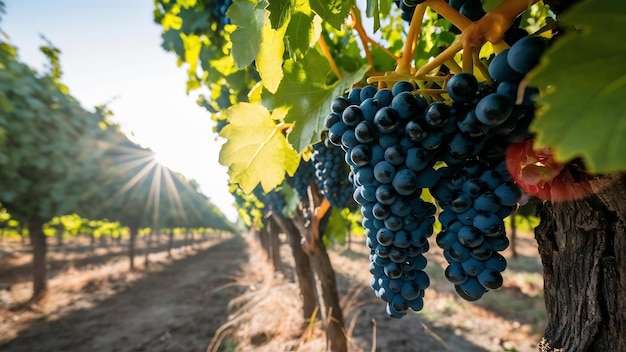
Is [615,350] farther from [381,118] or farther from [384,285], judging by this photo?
[381,118]

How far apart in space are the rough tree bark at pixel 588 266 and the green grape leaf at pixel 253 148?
36.2 inches

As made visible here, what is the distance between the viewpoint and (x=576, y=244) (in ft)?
2.67

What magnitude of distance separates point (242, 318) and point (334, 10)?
846cm

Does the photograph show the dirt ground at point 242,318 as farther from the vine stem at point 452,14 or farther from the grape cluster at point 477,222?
the vine stem at point 452,14

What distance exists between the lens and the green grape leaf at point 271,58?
114 centimetres

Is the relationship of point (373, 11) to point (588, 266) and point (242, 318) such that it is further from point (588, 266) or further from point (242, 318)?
point (242, 318)

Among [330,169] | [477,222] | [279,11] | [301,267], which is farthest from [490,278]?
[301,267]

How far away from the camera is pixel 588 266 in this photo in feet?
2.60

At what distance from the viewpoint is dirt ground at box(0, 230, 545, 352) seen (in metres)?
7.13

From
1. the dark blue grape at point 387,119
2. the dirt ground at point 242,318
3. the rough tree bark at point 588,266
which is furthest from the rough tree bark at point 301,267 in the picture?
the dark blue grape at point 387,119

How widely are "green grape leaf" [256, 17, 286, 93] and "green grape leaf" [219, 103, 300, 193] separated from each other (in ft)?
0.64

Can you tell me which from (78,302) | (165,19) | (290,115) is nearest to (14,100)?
(78,302)

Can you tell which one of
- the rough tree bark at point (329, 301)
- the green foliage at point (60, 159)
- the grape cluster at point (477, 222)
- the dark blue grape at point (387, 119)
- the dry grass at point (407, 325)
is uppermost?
the green foliage at point (60, 159)

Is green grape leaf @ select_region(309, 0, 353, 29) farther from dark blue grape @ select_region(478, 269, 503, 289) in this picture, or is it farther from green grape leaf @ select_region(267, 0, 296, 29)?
dark blue grape @ select_region(478, 269, 503, 289)
